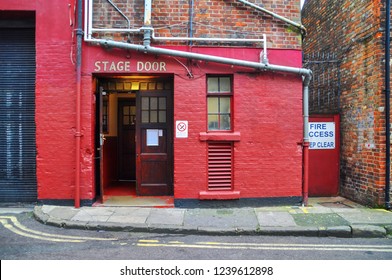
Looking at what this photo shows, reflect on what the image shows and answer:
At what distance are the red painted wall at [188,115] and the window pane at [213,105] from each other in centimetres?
26

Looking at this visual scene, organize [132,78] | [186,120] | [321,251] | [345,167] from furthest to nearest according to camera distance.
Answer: [345,167] → [132,78] → [186,120] → [321,251]

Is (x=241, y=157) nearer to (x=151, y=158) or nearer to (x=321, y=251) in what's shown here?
(x=151, y=158)

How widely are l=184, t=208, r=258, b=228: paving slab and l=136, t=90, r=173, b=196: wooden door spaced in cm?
160

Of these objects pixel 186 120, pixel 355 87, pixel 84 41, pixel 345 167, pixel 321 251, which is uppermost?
pixel 84 41

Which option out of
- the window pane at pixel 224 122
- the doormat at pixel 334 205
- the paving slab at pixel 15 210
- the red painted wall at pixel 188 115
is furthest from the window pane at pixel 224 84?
the paving slab at pixel 15 210

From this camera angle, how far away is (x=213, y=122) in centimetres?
808

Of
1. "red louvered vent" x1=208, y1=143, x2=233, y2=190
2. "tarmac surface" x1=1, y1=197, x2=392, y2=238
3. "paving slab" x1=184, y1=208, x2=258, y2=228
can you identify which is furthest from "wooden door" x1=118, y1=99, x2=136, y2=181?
"paving slab" x1=184, y1=208, x2=258, y2=228

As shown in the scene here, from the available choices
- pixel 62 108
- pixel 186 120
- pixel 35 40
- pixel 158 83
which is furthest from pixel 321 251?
pixel 35 40

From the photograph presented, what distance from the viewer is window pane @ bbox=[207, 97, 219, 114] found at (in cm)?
805

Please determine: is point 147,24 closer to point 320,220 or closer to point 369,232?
point 320,220

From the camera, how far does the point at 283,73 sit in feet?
26.0

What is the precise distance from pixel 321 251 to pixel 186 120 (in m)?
4.12

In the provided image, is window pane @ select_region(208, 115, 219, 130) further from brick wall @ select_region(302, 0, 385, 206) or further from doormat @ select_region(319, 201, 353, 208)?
brick wall @ select_region(302, 0, 385, 206)

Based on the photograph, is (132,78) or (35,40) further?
(132,78)
